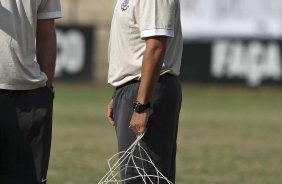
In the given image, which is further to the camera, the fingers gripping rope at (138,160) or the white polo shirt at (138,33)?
the fingers gripping rope at (138,160)

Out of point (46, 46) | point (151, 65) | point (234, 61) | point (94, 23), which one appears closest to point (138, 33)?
point (151, 65)

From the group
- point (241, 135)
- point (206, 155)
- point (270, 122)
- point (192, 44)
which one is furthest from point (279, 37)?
point (206, 155)

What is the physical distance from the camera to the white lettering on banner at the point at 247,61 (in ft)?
80.4

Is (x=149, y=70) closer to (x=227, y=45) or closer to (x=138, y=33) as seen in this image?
(x=138, y=33)

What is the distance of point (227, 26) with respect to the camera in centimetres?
2505

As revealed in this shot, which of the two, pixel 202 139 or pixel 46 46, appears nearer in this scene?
pixel 46 46

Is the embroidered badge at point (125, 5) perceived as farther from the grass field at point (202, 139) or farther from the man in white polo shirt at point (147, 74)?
the grass field at point (202, 139)

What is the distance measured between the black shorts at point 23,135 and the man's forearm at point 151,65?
0.59 metres

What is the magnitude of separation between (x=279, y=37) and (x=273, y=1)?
0.99 meters

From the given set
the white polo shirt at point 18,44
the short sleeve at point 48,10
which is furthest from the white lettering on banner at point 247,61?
the white polo shirt at point 18,44

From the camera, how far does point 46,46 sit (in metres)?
5.56

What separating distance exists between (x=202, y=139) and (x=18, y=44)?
869 centimetres

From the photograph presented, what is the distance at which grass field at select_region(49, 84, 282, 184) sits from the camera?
10055 mm

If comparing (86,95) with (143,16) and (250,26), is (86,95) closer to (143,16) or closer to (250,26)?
(250,26)
